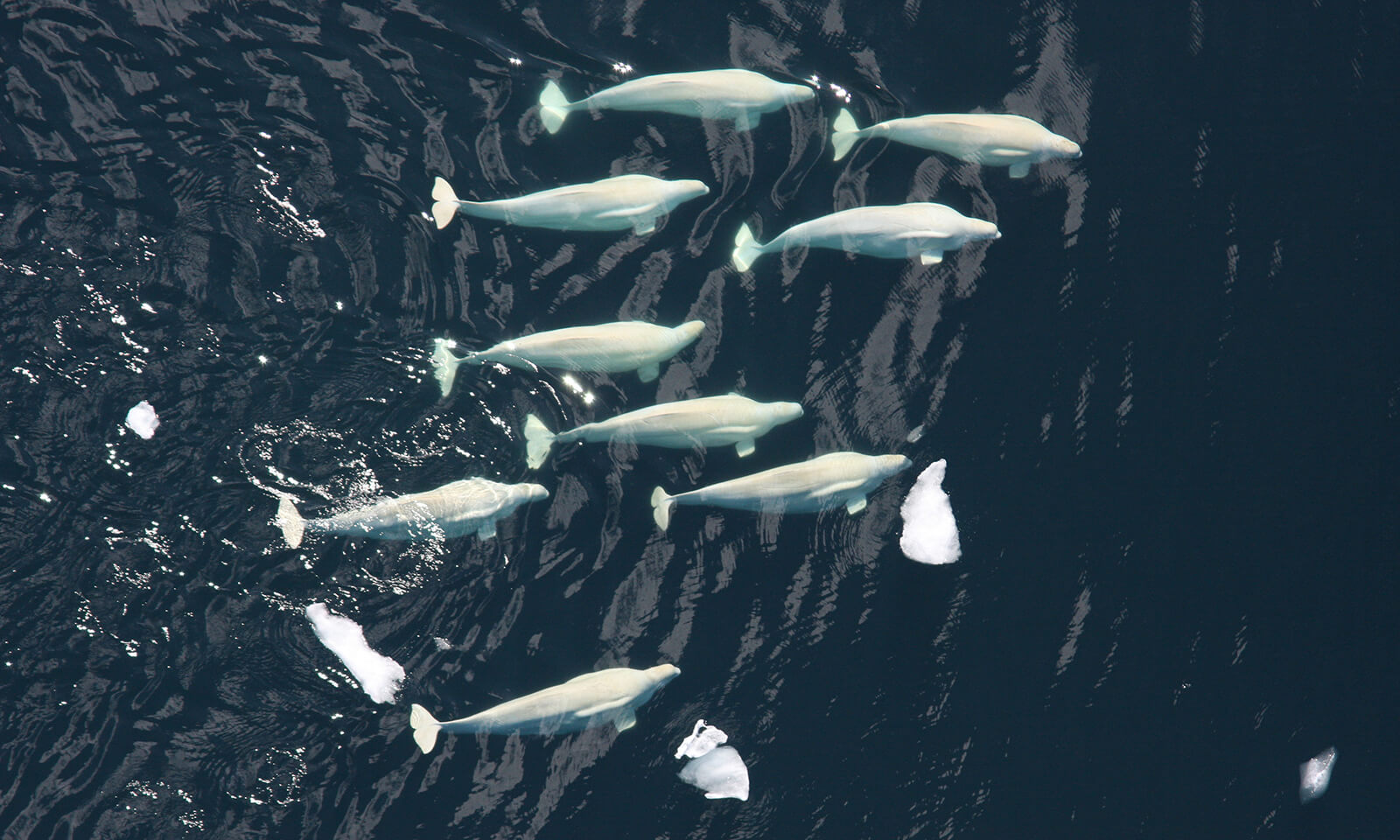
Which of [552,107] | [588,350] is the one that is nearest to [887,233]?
[588,350]

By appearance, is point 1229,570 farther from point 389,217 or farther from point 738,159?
point 389,217

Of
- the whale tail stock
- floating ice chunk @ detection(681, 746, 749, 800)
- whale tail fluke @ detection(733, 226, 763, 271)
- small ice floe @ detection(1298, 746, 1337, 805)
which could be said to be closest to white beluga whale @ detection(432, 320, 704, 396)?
the whale tail stock

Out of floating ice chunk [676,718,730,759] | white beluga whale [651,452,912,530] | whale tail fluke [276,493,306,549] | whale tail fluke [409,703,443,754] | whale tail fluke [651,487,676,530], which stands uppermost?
white beluga whale [651,452,912,530]

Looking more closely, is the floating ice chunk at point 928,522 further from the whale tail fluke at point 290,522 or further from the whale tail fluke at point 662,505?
the whale tail fluke at point 290,522

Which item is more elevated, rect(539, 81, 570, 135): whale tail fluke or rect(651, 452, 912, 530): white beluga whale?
rect(539, 81, 570, 135): whale tail fluke

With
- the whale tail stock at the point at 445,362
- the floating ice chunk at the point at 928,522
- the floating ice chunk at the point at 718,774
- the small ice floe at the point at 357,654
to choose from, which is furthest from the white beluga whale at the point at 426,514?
the floating ice chunk at the point at 928,522

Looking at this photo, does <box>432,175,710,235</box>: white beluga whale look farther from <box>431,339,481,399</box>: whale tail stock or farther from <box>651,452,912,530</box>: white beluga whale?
<box>651,452,912,530</box>: white beluga whale

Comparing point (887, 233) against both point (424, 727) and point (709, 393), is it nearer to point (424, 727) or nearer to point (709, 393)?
point (709, 393)

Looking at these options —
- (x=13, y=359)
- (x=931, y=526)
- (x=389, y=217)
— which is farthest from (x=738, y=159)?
(x=13, y=359)
